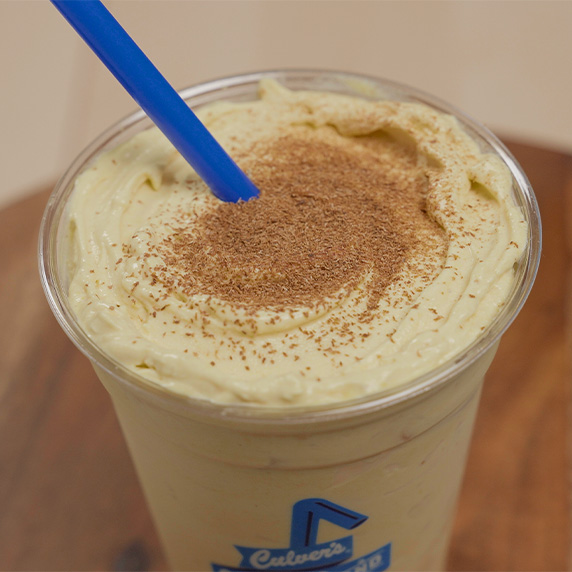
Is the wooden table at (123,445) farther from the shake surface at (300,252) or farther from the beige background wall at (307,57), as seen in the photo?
the beige background wall at (307,57)

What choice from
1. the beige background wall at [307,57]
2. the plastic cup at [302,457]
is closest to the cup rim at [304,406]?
the plastic cup at [302,457]

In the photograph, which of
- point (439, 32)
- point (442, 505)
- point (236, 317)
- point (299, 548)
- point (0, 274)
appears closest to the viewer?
point (236, 317)

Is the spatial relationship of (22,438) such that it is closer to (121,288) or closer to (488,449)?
(121,288)

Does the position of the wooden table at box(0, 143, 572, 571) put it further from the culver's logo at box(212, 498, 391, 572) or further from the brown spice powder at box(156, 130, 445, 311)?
the brown spice powder at box(156, 130, 445, 311)

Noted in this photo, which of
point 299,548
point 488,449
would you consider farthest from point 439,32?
point 299,548

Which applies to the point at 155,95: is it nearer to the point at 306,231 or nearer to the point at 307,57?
the point at 306,231
